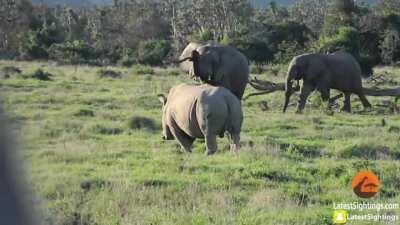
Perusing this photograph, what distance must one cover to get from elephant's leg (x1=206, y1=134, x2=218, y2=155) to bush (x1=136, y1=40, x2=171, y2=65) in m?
32.8

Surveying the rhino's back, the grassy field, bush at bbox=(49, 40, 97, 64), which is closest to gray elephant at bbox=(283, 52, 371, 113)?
the grassy field

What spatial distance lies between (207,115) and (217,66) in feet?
19.2

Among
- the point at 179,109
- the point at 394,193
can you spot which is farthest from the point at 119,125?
the point at 394,193

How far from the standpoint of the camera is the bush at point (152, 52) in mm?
42938

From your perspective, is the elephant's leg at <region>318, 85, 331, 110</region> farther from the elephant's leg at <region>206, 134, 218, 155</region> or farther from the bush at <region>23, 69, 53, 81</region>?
the bush at <region>23, 69, 53, 81</region>

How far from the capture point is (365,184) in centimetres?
752

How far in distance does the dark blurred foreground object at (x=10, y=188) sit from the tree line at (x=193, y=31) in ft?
94.8

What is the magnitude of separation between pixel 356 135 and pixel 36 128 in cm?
592

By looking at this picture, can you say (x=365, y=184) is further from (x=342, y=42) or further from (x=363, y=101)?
(x=342, y=42)

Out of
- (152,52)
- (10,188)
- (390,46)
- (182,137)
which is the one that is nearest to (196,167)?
Result: (182,137)

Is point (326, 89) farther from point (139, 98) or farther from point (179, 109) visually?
point (179, 109)

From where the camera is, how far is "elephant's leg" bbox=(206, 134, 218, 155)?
980 cm

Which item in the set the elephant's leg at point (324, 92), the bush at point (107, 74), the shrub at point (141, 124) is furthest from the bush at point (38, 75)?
the shrub at point (141, 124)

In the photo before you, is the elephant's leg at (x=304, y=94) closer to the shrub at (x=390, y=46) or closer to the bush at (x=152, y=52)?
the shrub at (x=390, y=46)
